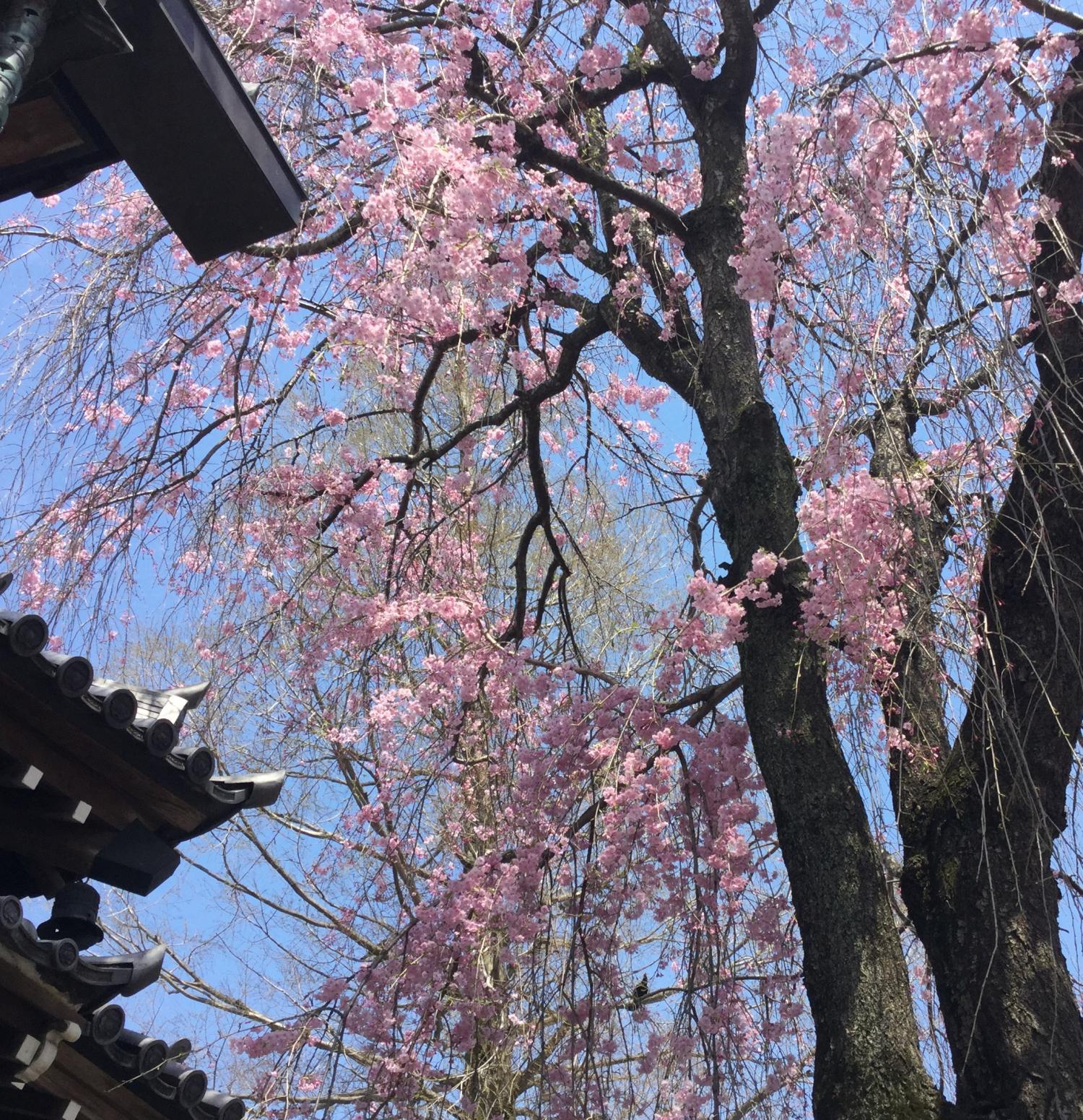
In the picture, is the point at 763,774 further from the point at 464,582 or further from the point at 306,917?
the point at 306,917

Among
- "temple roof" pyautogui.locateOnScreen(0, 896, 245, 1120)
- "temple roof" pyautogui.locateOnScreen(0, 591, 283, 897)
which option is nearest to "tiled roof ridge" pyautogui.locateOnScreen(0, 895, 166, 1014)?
"temple roof" pyautogui.locateOnScreen(0, 896, 245, 1120)

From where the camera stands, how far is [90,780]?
3035 millimetres

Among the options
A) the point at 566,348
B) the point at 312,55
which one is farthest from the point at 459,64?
the point at 566,348

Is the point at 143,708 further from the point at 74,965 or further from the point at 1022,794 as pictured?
the point at 1022,794

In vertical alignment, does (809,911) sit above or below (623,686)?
below

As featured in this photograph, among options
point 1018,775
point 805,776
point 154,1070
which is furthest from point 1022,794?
point 154,1070

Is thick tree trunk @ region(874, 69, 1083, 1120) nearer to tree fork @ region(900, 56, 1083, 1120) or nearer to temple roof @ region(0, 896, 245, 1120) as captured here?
tree fork @ region(900, 56, 1083, 1120)

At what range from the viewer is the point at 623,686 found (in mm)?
3957

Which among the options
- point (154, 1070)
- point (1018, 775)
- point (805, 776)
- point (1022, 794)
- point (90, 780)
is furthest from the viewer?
point (805, 776)

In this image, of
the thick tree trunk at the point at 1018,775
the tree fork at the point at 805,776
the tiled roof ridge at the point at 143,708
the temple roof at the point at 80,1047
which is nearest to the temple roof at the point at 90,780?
the tiled roof ridge at the point at 143,708

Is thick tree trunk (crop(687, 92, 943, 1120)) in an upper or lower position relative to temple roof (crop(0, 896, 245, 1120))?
upper

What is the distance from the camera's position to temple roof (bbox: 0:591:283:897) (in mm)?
2793

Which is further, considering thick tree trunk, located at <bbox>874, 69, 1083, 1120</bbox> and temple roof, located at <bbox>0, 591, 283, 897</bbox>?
temple roof, located at <bbox>0, 591, 283, 897</bbox>

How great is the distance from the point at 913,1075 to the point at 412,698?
2.91 meters
